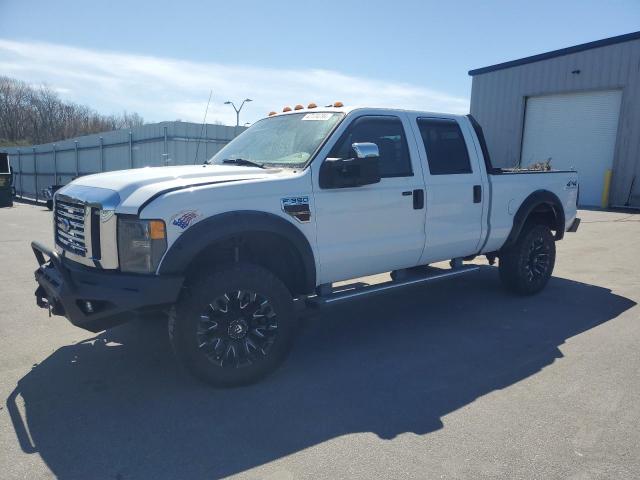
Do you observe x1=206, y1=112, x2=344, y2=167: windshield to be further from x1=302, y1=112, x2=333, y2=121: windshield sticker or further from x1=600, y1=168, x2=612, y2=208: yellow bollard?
x1=600, y1=168, x2=612, y2=208: yellow bollard

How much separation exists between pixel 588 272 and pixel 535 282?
6.67ft

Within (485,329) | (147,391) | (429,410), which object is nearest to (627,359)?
(485,329)

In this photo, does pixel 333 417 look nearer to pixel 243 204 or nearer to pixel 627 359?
pixel 243 204

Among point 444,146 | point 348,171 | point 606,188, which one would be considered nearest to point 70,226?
point 348,171

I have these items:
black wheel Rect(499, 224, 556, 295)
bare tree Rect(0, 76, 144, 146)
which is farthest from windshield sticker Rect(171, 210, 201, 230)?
bare tree Rect(0, 76, 144, 146)

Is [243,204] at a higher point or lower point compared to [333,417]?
higher

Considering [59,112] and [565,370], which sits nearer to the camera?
[565,370]

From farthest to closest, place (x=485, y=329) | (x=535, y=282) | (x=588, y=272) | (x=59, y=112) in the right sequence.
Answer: (x=59, y=112) → (x=588, y=272) → (x=535, y=282) → (x=485, y=329)

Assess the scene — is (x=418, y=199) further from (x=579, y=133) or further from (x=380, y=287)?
(x=579, y=133)

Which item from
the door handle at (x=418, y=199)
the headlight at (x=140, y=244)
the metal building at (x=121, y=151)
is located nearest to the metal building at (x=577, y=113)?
the metal building at (x=121, y=151)

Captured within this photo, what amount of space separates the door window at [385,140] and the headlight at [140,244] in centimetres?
168

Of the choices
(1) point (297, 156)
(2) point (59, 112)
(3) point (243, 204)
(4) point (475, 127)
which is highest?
(2) point (59, 112)

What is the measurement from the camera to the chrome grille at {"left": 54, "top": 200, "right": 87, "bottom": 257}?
358 centimetres

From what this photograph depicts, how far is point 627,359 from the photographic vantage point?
13.9 ft
